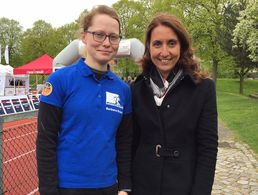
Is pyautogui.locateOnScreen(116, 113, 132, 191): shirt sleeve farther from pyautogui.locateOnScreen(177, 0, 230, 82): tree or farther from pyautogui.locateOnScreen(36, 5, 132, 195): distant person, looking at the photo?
pyautogui.locateOnScreen(177, 0, 230, 82): tree

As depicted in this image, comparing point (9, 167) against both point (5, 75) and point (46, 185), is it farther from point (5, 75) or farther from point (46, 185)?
point (5, 75)

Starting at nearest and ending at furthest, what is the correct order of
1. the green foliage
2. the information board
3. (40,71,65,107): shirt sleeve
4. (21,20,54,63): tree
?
(40,71,65,107): shirt sleeve, the information board, the green foliage, (21,20,54,63): tree

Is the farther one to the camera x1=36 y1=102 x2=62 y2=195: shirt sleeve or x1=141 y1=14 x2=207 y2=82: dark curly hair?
x1=141 y1=14 x2=207 y2=82: dark curly hair

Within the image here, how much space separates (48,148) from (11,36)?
65.3m

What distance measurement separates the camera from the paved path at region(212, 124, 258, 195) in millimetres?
6422

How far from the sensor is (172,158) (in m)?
2.52

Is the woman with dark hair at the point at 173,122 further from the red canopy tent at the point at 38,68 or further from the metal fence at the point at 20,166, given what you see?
the red canopy tent at the point at 38,68

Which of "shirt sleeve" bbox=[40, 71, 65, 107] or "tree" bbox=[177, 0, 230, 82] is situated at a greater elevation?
"tree" bbox=[177, 0, 230, 82]

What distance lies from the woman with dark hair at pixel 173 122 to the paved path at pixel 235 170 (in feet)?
12.9

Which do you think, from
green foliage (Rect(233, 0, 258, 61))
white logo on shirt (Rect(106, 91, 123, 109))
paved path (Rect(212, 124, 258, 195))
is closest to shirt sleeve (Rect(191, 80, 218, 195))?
white logo on shirt (Rect(106, 91, 123, 109))

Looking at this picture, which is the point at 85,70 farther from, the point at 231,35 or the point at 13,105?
the point at 231,35

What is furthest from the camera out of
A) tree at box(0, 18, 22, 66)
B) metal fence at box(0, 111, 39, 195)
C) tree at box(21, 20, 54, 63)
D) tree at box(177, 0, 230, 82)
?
tree at box(0, 18, 22, 66)

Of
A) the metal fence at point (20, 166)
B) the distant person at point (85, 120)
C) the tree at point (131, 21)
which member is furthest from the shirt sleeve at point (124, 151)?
the tree at point (131, 21)

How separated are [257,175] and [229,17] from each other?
30.3 meters
